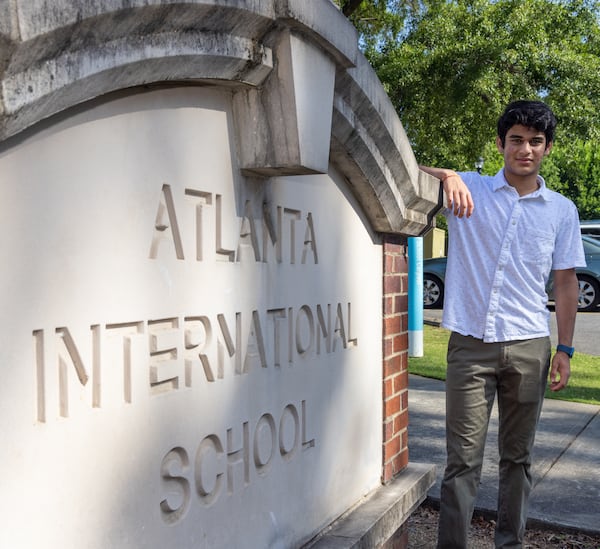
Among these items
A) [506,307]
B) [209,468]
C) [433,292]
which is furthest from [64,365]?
[433,292]

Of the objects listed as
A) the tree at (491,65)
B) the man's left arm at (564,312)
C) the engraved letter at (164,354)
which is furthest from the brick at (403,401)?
the tree at (491,65)

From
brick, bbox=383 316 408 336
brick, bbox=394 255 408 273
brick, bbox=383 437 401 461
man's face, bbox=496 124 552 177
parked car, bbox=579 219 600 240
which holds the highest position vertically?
parked car, bbox=579 219 600 240

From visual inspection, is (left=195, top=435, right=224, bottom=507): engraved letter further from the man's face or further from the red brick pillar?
the man's face

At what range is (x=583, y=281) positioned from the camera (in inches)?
628

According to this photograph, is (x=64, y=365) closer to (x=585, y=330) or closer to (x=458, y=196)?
(x=458, y=196)

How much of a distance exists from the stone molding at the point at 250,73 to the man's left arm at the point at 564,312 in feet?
2.10

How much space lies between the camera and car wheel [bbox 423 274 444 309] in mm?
16562

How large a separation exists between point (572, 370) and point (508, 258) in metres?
6.16

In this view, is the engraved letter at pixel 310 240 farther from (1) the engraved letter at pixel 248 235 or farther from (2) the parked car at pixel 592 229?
(2) the parked car at pixel 592 229

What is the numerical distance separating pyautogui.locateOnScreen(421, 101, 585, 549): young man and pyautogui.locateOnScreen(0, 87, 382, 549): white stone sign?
0.58 metres

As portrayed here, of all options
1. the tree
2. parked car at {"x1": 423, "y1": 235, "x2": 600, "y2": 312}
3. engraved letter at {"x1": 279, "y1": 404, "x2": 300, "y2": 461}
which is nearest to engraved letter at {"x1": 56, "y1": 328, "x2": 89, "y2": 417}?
engraved letter at {"x1": 279, "y1": 404, "x2": 300, "y2": 461}

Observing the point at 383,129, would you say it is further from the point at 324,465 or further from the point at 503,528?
the point at 503,528

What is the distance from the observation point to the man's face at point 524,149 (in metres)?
3.04

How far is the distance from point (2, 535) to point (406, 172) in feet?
6.91
